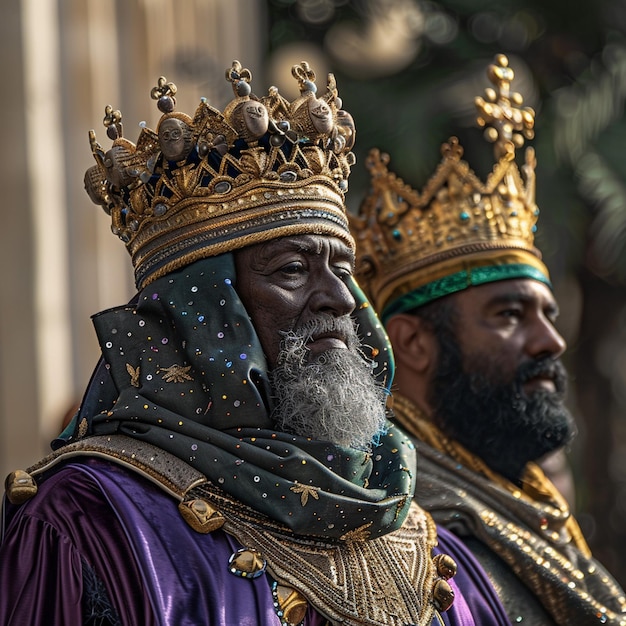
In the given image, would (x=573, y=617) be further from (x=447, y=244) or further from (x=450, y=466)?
(x=447, y=244)

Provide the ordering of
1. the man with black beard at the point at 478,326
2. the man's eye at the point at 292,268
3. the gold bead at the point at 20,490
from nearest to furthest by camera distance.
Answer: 1. the gold bead at the point at 20,490
2. the man's eye at the point at 292,268
3. the man with black beard at the point at 478,326

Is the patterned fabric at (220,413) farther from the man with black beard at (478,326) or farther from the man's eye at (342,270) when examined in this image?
the man with black beard at (478,326)

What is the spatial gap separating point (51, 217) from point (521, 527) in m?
3.37

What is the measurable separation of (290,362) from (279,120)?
2.21ft

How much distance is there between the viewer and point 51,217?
8.27 metres

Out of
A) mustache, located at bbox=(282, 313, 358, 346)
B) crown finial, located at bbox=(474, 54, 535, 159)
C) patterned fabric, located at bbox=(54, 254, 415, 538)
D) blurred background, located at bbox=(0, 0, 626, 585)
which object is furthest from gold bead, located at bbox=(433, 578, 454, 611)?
blurred background, located at bbox=(0, 0, 626, 585)

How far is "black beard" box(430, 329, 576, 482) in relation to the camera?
6.07 m

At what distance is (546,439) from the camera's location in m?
6.11

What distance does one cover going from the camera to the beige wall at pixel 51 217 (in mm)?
7945

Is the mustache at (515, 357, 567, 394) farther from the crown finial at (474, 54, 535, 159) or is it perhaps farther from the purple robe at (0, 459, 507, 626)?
the purple robe at (0, 459, 507, 626)

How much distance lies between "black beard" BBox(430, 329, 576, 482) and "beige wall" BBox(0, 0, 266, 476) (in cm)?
213

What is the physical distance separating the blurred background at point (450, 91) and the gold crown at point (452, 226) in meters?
2.77

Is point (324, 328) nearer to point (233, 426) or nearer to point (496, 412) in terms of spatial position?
point (233, 426)

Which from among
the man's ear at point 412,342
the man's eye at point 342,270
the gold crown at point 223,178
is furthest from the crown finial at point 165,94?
the man's ear at point 412,342
